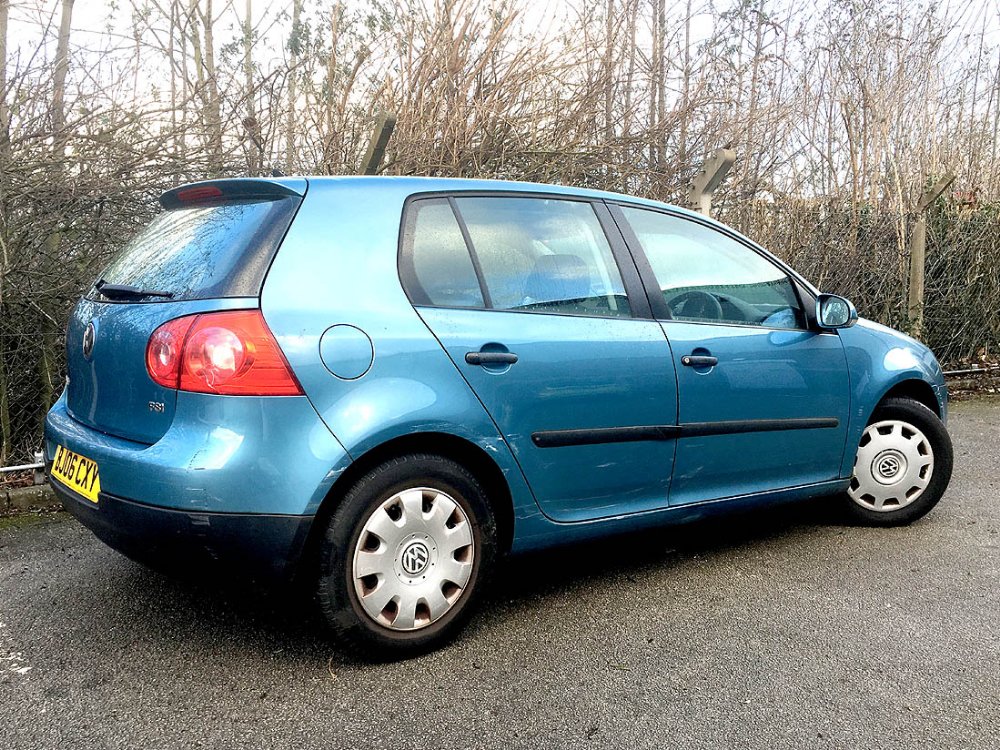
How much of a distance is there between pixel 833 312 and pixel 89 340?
9.50ft

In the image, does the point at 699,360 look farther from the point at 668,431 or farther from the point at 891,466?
the point at 891,466

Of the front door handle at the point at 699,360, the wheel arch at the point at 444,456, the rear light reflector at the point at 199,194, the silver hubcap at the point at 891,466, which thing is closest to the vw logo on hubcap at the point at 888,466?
the silver hubcap at the point at 891,466

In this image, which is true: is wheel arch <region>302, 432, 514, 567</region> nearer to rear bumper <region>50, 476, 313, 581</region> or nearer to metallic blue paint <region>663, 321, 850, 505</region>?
rear bumper <region>50, 476, 313, 581</region>

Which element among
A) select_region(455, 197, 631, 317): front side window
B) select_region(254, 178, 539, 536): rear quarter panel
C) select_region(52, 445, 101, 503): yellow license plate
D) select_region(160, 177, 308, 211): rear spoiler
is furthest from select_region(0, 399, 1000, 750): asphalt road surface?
select_region(160, 177, 308, 211): rear spoiler

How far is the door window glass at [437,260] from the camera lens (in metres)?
2.65

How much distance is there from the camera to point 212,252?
2523 mm

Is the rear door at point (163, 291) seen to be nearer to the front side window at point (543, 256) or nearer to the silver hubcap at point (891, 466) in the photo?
the front side window at point (543, 256)

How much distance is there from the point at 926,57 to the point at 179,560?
9.88 m

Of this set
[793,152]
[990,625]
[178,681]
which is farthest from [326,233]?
[793,152]

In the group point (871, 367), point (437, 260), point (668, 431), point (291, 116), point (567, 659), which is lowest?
point (567, 659)

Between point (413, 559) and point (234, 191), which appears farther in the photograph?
point (234, 191)

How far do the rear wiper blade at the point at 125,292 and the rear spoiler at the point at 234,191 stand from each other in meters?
0.39

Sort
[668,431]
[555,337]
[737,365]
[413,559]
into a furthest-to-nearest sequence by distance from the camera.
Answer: [737,365], [668,431], [555,337], [413,559]

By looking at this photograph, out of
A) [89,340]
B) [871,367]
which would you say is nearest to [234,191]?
[89,340]
